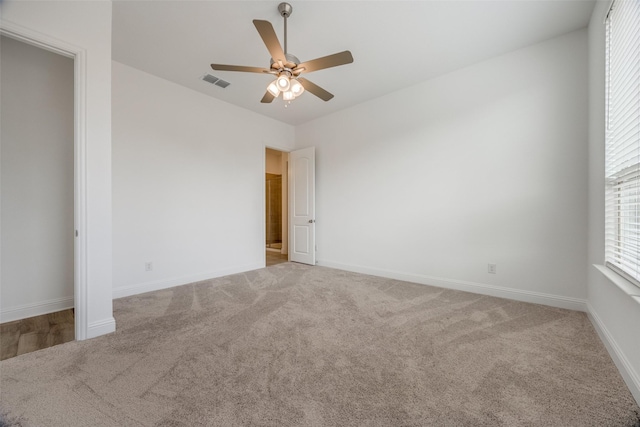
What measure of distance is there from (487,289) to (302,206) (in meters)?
3.30

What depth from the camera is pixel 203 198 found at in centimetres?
391

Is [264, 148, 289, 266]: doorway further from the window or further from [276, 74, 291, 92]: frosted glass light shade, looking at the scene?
the window

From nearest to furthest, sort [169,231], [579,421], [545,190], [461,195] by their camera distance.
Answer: [579,421] < [545,190] < [461,195] < [169,231]

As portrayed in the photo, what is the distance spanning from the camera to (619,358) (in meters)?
1.65

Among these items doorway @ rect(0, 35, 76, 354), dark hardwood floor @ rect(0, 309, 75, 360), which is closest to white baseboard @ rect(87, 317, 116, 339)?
dark hardwood floor @ rect(0, 309, 75, 360)

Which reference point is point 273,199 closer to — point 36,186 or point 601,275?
point 36,186

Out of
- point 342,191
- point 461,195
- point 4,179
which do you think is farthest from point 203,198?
point 461,195

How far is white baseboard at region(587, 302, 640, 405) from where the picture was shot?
142cm

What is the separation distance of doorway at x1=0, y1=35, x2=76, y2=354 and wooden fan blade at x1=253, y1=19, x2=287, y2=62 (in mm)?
2410

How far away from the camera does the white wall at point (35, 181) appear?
250cm

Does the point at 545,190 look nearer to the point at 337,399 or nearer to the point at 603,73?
the point at 603,73

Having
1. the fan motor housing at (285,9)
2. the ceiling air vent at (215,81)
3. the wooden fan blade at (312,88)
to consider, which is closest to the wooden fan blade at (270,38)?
the wooden fan blade at (312,88)

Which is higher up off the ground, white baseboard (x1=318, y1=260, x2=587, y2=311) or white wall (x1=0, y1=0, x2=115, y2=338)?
white wall (x1=0, y1=0, x2=115, y2=338)

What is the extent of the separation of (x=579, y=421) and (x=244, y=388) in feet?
5.76
